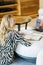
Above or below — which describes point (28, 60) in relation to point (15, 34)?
below

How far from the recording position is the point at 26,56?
5.11 feet

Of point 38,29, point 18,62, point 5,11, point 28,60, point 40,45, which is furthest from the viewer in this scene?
point 5,11

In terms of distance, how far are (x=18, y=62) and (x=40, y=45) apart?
371 millimetres

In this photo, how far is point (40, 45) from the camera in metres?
1.49

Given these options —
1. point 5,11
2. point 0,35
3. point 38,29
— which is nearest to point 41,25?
point 38,29

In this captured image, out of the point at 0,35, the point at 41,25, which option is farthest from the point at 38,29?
the point at 0,35

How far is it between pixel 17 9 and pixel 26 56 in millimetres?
4313

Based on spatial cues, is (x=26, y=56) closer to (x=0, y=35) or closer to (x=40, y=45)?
(x=40, y=45)

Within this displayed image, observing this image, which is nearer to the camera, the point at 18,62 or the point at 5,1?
the point at 18,62

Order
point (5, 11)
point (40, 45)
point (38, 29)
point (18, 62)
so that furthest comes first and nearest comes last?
point (5, 11) → point (38, 29) → point (18, 62) → point (40, 45)

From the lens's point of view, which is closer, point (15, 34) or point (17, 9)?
point (15, 34)

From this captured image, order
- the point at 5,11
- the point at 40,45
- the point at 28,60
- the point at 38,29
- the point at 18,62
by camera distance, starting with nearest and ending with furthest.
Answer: the point at 40,45 → the point at 28,60 → the point at 18,62 → the point at 38,29 → the point at 5,11

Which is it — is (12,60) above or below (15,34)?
below

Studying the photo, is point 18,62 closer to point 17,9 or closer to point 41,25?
point 41,25
